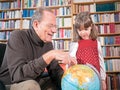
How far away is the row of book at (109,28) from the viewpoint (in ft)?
16.8

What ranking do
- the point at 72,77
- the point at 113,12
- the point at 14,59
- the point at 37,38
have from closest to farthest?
the point at 72,77 < the point at 14,59 < the point at 37,38 < the point at 113,12

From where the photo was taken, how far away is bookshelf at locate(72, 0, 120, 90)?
502cm

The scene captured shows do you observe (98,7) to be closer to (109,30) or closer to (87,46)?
(109,30)

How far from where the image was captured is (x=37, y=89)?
60.1 inches

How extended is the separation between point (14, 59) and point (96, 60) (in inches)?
55.4

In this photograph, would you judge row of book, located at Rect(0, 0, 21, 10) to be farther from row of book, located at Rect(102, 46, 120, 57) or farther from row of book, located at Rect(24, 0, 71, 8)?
row of book, located at Rect(102, 46, 120, 57)

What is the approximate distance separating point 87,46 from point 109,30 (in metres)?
2.48

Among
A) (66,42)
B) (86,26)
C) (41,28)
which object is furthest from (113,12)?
(41,28)

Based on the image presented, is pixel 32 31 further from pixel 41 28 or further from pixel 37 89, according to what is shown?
pixel 37 89

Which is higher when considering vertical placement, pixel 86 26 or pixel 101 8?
pixel 101 8

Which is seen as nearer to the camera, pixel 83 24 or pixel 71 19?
pixel 83 24

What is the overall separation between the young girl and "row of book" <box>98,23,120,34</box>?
7.58ft

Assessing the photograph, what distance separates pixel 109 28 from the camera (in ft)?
16.9

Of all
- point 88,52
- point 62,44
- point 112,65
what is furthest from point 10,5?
point 88,52
